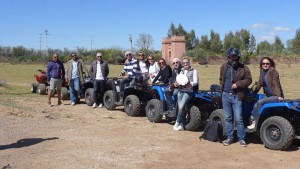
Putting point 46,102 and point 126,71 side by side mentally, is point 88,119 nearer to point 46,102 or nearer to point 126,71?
point 126,71

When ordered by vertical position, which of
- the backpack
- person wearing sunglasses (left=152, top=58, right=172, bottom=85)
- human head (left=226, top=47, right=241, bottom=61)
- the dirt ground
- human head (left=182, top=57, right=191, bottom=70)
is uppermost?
human head (left=226, top=47, right=241, bottom=61)

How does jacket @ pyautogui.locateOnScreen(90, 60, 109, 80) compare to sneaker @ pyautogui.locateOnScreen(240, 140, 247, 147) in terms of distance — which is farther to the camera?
jacket @ pyautogui.locateOnScreen(90, 60, 109, 80)

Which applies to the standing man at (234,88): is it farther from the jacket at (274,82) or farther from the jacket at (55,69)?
the jacket at (55,69)

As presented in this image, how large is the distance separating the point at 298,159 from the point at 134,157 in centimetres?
261

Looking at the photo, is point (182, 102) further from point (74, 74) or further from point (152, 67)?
point (74, 74)

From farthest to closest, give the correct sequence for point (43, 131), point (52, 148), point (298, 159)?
point (43, 131) < point (52, 148) < point (298, 159)

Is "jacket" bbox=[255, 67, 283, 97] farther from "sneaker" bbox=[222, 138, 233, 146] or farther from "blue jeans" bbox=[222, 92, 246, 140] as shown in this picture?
"sneaker" bbox=[222, 138, 233, 146]

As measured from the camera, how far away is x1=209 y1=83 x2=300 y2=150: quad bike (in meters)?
6.55

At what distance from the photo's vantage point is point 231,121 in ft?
23.8

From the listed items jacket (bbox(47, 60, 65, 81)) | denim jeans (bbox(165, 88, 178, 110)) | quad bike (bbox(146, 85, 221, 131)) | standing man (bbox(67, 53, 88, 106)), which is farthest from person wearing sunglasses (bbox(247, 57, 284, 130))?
jacket (bbox(47, 60, 65, 81))

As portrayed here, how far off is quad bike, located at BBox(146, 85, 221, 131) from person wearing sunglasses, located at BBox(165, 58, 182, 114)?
122mm

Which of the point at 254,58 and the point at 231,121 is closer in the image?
the point at 231,121

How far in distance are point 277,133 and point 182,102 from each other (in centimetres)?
236

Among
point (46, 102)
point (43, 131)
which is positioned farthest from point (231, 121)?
point (46, 102)
